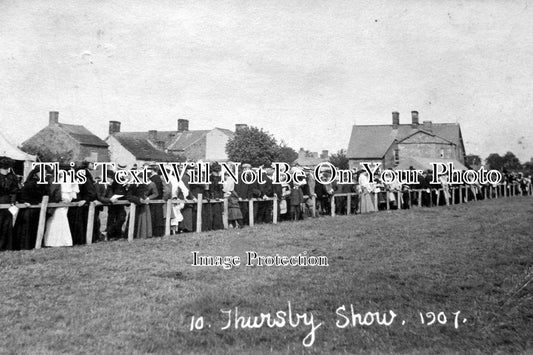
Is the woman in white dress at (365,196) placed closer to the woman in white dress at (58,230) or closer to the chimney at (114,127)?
the woman in white dress at (58,230)

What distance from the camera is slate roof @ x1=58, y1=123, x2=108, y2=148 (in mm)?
55625

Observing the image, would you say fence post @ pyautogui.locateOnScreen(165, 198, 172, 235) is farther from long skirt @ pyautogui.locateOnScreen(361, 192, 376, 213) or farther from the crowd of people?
long skirt @ pyautogui.locateOnScreen(361, 192, 376, 213)

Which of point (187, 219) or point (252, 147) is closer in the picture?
point (187, 219)

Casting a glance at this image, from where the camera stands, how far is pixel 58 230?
9.97 meters

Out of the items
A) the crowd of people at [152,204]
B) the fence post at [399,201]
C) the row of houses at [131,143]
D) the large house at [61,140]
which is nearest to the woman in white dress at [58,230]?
the crowd of people at [152,204]

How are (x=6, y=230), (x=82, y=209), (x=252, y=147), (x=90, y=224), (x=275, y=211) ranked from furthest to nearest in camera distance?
(x=252, y=147)
(x=275, y=211)
(x=82, y=209)
(x=90, y=224)
(x=6, y=230)

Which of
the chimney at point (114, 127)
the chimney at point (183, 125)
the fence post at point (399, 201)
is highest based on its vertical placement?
the chimney at point (183, 125)

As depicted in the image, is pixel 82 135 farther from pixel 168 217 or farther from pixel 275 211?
pixel 168 217

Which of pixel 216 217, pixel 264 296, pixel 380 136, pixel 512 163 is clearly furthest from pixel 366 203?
pixel 512 163

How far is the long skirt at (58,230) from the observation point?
32.4 feet

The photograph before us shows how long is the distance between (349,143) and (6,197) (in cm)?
6404

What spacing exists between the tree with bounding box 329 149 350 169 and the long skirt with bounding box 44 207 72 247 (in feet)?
214

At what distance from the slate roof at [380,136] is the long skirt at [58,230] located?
60826 mm

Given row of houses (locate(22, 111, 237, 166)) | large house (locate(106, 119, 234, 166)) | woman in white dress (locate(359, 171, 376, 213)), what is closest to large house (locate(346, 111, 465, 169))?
row of houses (locate(22, 111, 237, 166))
